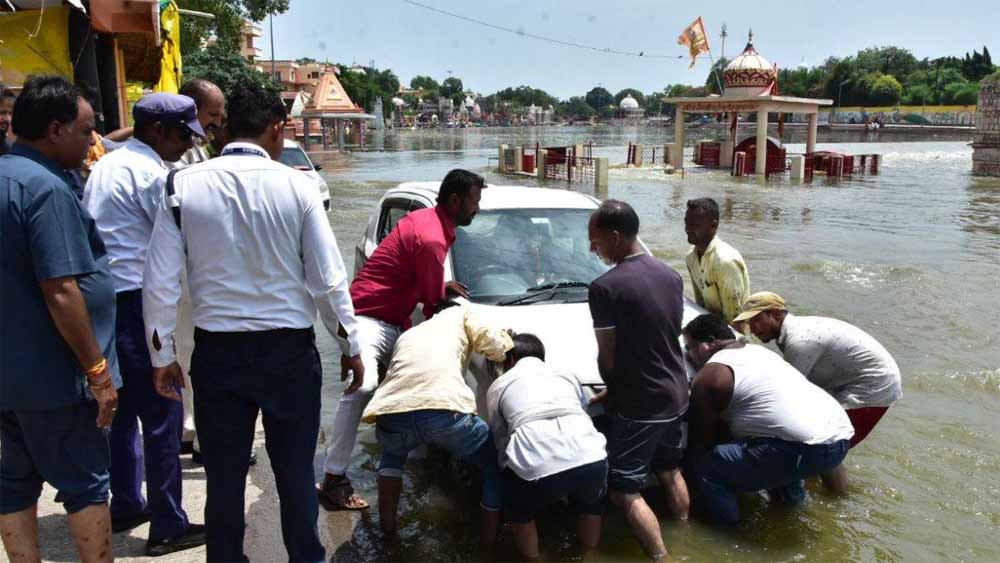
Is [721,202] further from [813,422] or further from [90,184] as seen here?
[90,184]

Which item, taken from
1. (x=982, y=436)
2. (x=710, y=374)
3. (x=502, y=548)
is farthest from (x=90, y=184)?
(x=982, y=436)

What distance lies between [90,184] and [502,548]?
2538 millimetres

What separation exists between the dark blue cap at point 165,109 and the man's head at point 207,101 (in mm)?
959

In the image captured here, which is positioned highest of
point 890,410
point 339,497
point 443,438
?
point 443,438

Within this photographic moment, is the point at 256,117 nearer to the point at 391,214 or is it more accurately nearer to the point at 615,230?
the point at 615,230

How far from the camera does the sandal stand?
428 centimetres

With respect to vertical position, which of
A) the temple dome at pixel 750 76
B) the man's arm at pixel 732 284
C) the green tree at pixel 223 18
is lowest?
the man's arm at pixel 732 284

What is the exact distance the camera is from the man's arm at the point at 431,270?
4.21 meters

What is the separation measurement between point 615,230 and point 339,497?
204cm

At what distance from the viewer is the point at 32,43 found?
684 cm

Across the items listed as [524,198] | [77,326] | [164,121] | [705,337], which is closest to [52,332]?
[77,326]

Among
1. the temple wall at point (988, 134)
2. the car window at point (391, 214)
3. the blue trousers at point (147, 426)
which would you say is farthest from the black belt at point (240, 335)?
the temple wall at point (988, 134)

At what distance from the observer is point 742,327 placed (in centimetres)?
488

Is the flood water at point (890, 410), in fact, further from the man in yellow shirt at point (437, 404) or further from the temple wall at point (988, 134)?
the temple wall at point (988, 134)
